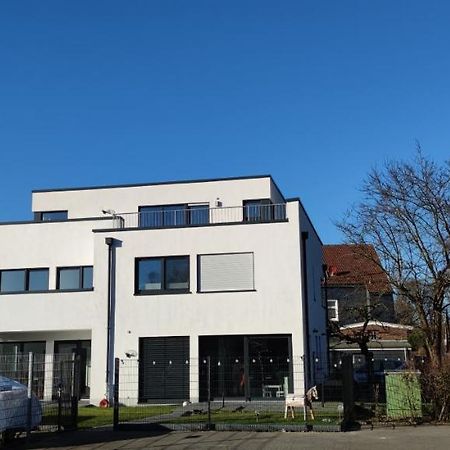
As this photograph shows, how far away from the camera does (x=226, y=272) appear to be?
2484 centimetres

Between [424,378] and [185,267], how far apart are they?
446 inches

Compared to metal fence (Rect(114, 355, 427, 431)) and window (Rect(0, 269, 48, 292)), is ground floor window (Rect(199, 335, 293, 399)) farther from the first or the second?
window (Rect(0, 269, 48, 292))

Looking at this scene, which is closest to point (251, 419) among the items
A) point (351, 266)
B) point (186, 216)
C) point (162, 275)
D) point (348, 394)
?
point (348, 394)

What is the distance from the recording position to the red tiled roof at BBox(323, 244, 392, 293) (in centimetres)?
2289

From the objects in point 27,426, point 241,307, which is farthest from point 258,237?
point 27,426

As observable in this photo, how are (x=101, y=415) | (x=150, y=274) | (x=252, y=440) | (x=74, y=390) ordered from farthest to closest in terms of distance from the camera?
(x=150, y=274) < (x=101, y=415) < (x=74, y=390) < (x=252, y=440)

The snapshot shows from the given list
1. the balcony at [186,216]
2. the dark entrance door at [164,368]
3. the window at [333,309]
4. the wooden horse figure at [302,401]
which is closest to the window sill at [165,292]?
the dark entrance door at [164,368]

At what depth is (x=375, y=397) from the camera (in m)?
16.7

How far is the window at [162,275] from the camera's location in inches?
988

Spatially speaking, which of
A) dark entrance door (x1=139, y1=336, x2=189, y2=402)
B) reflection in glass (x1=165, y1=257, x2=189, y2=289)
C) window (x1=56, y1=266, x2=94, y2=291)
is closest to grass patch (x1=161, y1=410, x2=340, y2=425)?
dark entrance door (x1=139, y1=336, x2=189, y2=402)

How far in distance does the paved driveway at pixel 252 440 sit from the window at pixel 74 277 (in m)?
12.2

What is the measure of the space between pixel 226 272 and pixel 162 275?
2477mm

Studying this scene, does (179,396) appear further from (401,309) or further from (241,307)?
(401,309)

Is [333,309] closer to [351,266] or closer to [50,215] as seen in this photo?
[351,266]
